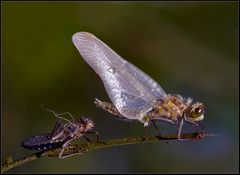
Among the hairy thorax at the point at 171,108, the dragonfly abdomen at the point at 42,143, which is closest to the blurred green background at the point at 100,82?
the hairy thorax at the point at 171,108

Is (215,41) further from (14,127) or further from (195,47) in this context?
(14,127)

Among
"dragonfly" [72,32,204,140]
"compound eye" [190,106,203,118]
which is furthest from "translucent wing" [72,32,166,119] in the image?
"compound eye" [190,106,203,118]

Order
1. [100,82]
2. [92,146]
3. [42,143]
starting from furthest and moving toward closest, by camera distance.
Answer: [100,82] < [42,143] < [92,146]

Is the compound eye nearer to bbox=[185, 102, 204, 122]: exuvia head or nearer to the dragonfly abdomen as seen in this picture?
bbox=[185, 102, 204, 122]: exuvia head

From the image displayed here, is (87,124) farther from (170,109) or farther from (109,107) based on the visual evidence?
(170,109)

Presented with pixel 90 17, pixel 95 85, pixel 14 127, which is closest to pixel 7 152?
pixel 14 127

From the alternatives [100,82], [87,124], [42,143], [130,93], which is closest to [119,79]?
[130,93]
